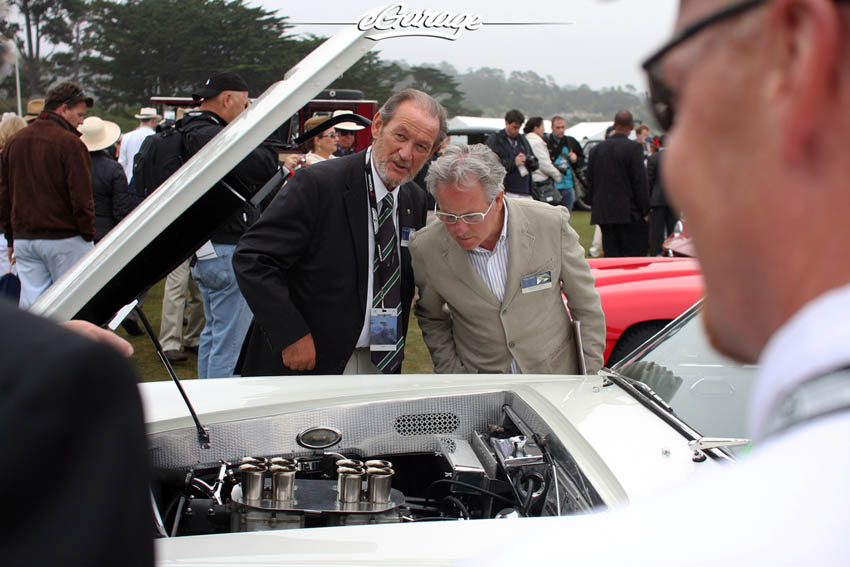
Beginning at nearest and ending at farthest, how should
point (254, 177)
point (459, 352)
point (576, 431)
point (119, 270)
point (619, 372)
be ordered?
point (119, 270) < point (576, 431) < point (254, 177) < point (619, 372) < point (459, 352)

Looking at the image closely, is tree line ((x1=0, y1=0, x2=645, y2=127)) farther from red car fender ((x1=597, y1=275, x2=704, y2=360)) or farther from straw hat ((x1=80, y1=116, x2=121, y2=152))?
red car fender ((x1=597, y1=275, x2=704, y2=360))

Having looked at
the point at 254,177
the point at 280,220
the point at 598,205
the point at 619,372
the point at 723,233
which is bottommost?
the point at 598,205

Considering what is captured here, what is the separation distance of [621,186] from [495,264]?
5.14 meters

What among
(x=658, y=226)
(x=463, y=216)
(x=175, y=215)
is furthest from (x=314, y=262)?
(x=658, y=226)

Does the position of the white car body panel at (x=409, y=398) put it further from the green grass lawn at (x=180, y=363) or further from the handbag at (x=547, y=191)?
the handbag at (x=547, y=191)

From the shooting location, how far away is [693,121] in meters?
0.50

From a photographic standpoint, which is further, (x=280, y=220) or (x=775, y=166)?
(x=280, y=220)

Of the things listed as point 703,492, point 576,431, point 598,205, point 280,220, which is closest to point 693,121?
point 703,492

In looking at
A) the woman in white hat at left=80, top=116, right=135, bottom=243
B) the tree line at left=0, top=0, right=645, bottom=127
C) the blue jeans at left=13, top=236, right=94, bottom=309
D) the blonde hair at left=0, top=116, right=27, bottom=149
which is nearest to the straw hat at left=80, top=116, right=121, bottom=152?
the woman in white hat at left=80, top=116, right=135, bottom=243

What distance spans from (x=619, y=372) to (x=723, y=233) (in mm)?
2213

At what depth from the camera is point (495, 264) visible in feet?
10.3

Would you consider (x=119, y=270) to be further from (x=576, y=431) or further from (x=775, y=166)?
(x=775, y=166)

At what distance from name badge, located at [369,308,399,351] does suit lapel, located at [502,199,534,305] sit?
16.8 inches

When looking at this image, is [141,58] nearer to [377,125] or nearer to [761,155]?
[377,125]
